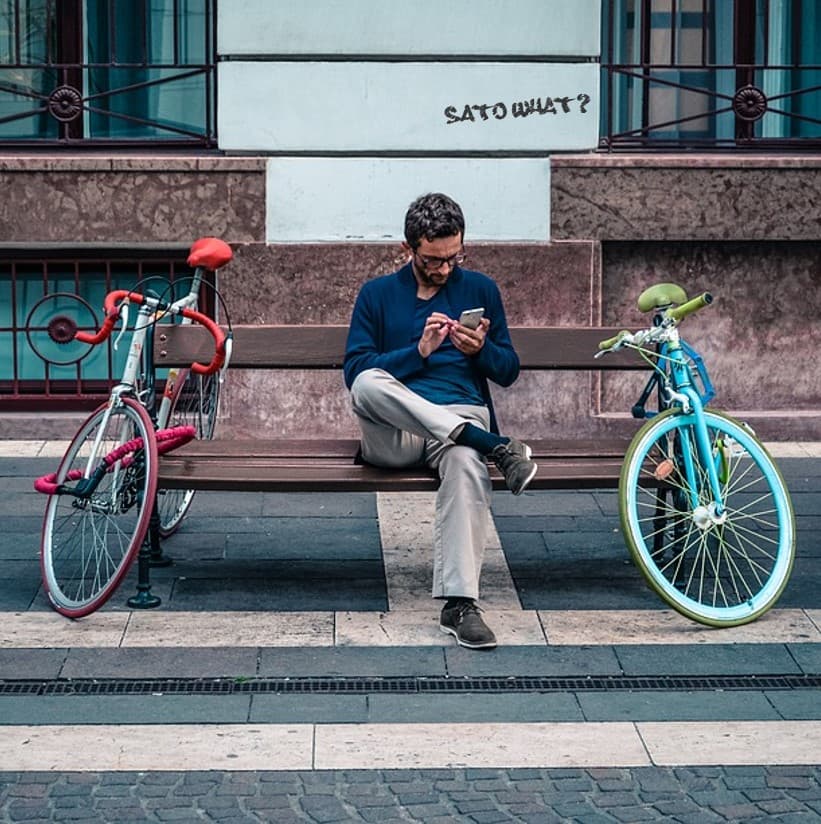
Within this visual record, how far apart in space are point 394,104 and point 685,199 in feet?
5.35

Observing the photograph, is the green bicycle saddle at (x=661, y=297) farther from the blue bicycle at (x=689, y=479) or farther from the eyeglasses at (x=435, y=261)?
the eyeglasses at (x=435, y=261)

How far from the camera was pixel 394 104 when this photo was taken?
8.91 m

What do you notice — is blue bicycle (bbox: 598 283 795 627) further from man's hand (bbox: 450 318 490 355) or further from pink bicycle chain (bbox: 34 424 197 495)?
pink bicycle chain (bbox: 34 424 197 495)

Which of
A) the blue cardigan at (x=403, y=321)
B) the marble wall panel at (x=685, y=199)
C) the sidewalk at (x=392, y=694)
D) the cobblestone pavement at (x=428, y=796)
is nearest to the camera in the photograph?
the cobblestone pavement at (x=428, y=796)

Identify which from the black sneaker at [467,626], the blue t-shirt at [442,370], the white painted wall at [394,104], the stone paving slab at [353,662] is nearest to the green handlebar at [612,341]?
the blue t-shirt at [442,370]

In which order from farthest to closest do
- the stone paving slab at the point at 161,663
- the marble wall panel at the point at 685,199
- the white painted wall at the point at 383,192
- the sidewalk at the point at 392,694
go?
the marble wall panel at the point at 685,199 → the white painted wall at the point at 383,192 → the stone paving slab at the point at 161,663 → the sidewalk at the point at 392,694

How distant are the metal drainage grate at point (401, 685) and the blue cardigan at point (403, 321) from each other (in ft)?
4.07

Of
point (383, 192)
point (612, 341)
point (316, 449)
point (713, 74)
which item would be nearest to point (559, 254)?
point (383, 192)

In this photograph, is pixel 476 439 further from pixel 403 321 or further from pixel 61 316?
pixel 61 316

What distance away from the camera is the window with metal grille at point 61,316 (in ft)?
30.6

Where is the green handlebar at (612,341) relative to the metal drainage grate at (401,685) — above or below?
above

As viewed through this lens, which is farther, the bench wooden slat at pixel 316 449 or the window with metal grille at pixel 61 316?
the window with metal grille at pixel 61 316

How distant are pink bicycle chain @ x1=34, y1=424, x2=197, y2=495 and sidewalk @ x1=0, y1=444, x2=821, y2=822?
0.45m

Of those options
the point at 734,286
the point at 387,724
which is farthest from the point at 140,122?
the point at 387,724
